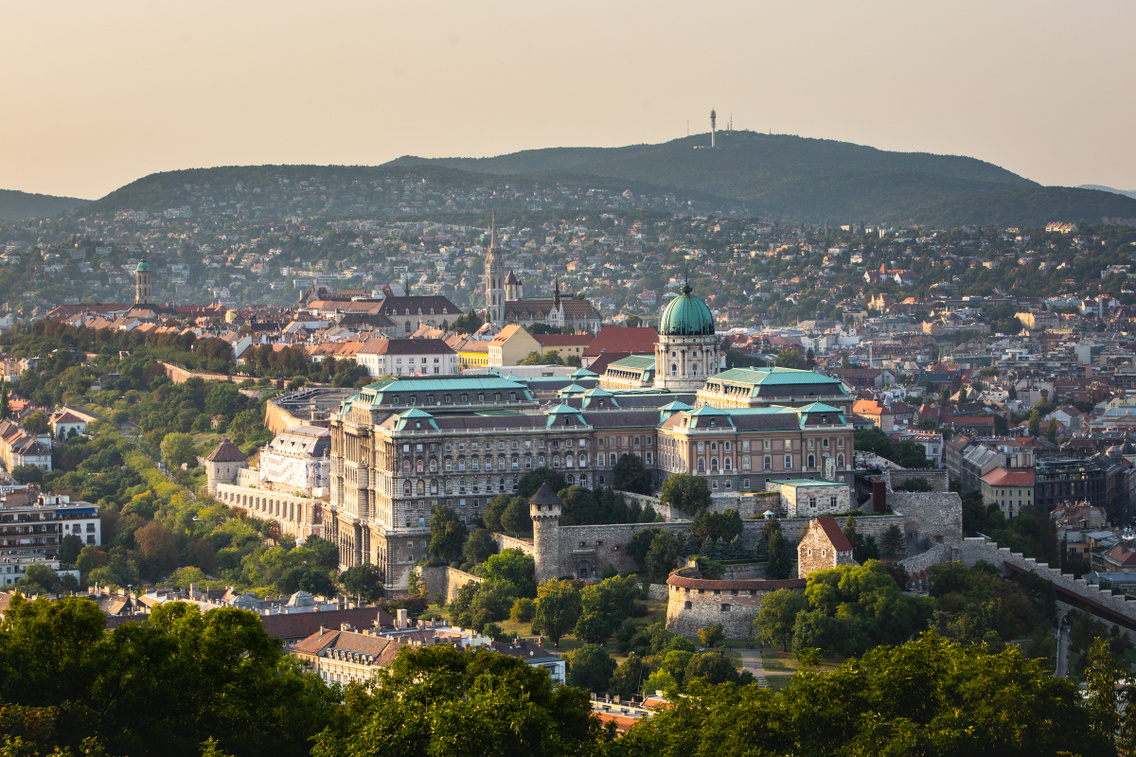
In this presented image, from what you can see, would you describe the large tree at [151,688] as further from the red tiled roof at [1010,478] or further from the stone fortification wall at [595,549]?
the red tiled roof at [1010,478]

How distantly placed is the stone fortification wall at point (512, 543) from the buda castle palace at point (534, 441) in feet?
12.6

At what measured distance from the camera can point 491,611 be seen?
8750 centimetres

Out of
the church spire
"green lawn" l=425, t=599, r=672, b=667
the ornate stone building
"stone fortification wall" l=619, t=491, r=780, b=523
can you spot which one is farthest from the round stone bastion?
the church spire

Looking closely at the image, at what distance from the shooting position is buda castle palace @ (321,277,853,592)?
9706 cm

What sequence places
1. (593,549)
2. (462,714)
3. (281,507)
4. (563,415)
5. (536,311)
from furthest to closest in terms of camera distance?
(536,311) < (281,507) < (563,415) < (593,549) < (462,714)

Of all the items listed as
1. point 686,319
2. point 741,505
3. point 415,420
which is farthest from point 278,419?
point 741,505

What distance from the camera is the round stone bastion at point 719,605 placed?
84.4m

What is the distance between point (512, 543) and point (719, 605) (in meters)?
12.9

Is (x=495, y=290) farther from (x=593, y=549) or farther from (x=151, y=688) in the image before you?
(x=151, y=688)

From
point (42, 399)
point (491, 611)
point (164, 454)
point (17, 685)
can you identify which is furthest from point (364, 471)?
point (42, 399)

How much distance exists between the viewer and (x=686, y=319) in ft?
378

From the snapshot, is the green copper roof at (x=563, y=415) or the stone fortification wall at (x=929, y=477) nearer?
the stone fortification wall at (x=929, y=477)

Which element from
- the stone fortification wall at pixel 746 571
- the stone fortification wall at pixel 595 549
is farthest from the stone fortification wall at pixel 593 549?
the stone fortification wall at pixel 746 571

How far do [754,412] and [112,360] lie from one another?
8565cm
